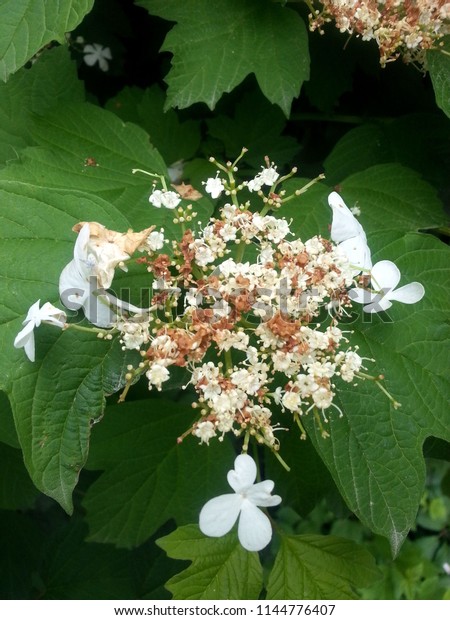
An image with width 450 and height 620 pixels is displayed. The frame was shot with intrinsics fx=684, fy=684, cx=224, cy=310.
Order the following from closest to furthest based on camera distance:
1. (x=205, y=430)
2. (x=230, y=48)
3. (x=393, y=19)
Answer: (x=205, y=430)
(x=393, y=19)
(x=230, y=48)

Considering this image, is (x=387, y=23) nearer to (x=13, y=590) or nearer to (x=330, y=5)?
(x=330, y=5)

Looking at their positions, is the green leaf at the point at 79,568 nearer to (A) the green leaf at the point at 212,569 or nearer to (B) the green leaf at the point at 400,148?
(A) the green leaf at the point at 212,569

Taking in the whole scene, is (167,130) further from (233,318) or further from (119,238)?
(233,318)

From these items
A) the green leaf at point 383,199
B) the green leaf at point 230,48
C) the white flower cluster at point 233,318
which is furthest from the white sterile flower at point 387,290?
A: the green leaf at point 230,48

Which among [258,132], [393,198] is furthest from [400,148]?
[258,132]

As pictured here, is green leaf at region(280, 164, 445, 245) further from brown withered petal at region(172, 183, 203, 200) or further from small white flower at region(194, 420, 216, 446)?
small white flower at region(194, 420, 216, 446)

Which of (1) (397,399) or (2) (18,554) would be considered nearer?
(1) (397,399)
